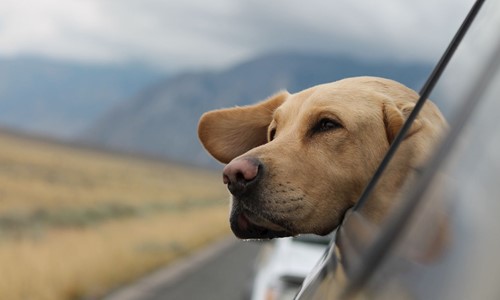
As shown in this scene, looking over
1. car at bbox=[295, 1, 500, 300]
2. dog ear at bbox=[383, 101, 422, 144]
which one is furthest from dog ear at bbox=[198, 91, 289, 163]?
car at bbox=[295, 1, 500, 300]

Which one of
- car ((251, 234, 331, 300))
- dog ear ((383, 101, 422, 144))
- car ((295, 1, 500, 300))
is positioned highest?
car ((295, 1, 500, 300))

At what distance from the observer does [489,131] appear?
0.89 m

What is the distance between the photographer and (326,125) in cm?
175

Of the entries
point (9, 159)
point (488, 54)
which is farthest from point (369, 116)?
point (9, 159)

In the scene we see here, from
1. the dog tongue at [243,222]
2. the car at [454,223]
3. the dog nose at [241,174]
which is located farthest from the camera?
the dog tongue at [243,222]

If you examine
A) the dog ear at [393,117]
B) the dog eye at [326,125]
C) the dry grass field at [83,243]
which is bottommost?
the dry grass field at [83,243]

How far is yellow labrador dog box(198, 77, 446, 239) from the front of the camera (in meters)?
1.61

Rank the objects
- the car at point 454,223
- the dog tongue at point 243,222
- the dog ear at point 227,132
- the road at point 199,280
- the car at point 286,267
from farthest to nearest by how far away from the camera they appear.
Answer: the road at point 199,280 → the car at point 286,267 → the dog ear at point 227,132 → the dog tongue at point 243,222 → the car at point 454,223

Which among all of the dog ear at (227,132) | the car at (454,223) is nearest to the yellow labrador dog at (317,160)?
the dog ear at (227,132)

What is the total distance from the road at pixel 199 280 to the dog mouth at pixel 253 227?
8778 millimetres

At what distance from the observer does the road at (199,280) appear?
13.9 m

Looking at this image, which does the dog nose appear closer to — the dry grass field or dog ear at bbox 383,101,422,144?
dog ear at bbox 383,101,422,144

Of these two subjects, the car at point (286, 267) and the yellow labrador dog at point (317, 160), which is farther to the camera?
the car at point (286, 267)

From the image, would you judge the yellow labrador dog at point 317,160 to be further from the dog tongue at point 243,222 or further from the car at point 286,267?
the car at point 286,267
